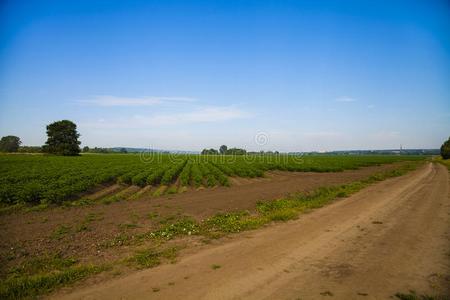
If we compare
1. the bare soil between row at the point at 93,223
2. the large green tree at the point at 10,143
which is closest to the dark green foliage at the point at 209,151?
the large green tree at the point at 10,143

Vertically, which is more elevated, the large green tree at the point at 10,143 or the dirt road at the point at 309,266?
the large green tree at the point at 10,143

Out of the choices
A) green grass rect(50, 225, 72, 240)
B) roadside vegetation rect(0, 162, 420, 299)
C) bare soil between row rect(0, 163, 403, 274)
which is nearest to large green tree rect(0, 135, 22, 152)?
bare soil between row rect(0, 163, 403, 274)

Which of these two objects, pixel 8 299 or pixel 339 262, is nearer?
pixel 8 299

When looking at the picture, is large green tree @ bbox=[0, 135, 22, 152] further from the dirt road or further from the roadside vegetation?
the dirt road

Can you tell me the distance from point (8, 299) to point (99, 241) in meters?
3.34

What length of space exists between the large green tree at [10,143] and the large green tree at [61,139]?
5679 centimetres

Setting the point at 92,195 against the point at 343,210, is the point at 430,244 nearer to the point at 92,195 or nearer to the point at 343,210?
the point at 343,210

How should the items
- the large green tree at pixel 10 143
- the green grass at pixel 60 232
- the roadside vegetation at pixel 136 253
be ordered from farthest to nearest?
the large green tree at pixel 10 143 < the green grass at pixel 60 232 < the roadside vegetation at pixel 136 253

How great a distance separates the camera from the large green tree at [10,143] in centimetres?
12138

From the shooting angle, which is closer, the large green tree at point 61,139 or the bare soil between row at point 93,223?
the bare soil between row at point 93,223

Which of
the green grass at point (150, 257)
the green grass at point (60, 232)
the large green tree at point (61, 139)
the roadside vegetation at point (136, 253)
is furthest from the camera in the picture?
the large green tree at point (61, 139)

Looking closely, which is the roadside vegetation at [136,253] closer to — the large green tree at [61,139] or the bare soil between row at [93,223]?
the bare soil between row at [93,223]

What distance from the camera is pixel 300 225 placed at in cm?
991

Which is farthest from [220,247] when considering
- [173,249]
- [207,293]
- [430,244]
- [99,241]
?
[430,244]
